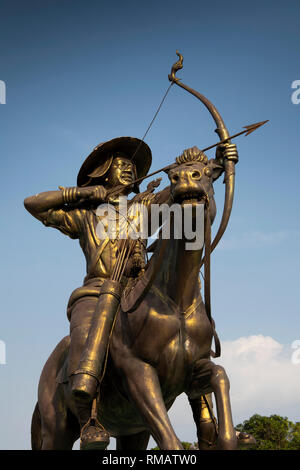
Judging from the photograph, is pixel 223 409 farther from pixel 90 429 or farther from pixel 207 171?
pixel 207 171

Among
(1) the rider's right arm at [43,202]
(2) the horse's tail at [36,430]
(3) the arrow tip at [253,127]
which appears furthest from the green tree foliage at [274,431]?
(3) the arrow tip at [253,127]

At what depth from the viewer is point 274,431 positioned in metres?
27.1

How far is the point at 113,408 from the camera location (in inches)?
257

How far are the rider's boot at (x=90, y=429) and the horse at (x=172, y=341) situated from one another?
1.21ft

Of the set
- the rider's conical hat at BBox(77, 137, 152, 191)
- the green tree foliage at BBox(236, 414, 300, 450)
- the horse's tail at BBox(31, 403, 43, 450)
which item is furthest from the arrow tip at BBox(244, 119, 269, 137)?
the green tree foliage at BBox(236, 414, 300, 450)

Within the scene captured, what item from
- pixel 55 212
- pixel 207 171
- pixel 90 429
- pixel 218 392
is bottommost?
pixel 90 429

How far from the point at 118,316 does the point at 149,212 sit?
45.2 inches

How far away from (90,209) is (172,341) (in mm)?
2535

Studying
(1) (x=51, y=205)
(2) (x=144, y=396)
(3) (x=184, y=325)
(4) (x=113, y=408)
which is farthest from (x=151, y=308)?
(1) (x=51, y=205)

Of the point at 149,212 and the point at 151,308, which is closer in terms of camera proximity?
the point at 151,308

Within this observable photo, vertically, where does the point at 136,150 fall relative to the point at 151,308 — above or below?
above

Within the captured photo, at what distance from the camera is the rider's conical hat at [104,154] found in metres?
8.05

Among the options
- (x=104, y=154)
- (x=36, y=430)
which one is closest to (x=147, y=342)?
(x=36, y=430)
